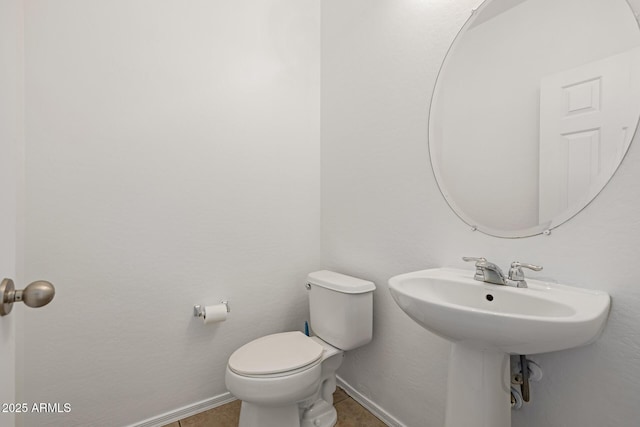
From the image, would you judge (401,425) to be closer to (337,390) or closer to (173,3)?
(337,390)

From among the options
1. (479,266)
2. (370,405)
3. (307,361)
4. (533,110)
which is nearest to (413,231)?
(479,266)

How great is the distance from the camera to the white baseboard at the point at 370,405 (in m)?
1.41

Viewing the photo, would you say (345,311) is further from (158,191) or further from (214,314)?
(158,191)

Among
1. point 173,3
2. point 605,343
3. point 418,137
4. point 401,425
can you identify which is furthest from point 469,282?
point 173,3

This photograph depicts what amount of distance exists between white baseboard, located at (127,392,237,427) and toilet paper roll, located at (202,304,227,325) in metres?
0.46

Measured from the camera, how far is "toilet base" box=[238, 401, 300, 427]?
1.25 meters

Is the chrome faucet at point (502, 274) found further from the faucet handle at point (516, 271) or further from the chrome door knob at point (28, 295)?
the chrome door knob at point (28, 295)

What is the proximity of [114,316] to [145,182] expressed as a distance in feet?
2.08

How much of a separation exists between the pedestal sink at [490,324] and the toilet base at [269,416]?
0.69m

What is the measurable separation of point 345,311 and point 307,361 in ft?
0.97

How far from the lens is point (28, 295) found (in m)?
0.50

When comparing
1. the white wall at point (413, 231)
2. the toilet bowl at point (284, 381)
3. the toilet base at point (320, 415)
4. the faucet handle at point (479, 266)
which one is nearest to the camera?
the white wall at point (413, 231)

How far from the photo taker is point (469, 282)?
3.22ft

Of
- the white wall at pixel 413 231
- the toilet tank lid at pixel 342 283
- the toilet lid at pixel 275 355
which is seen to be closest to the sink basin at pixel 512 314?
the white wall at pixel 413 231
